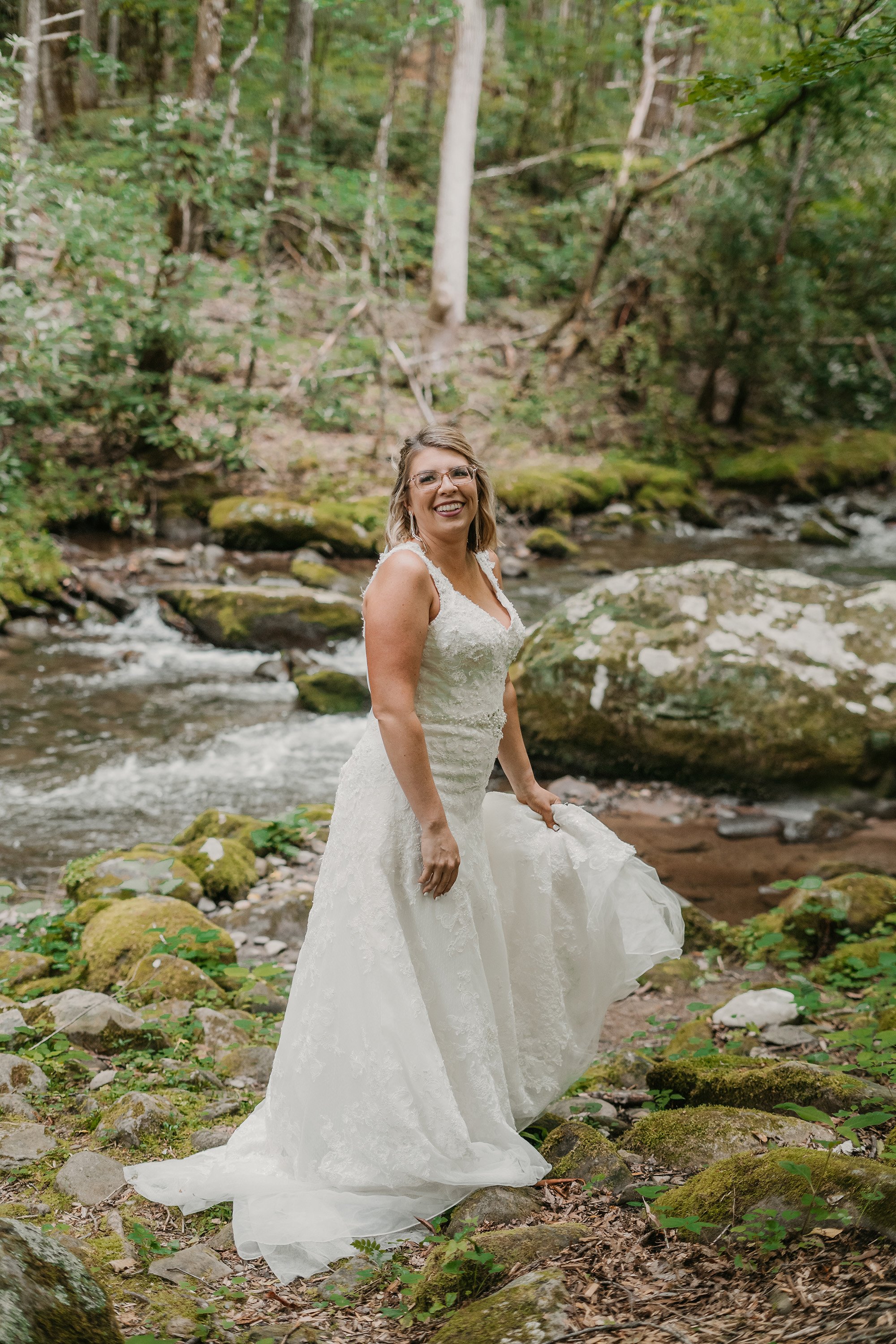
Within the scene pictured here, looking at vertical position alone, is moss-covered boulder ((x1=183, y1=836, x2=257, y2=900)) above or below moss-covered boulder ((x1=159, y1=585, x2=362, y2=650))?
below

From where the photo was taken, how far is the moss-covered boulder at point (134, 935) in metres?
4.27

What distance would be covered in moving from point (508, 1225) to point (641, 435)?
1796 centimetres

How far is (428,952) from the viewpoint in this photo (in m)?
2.83

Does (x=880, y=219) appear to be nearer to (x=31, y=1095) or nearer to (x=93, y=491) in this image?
(x=93, y=491)

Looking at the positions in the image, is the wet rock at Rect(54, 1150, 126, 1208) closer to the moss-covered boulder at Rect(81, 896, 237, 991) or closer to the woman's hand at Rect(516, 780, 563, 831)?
the moss-covered boulder at Rect(81, 896, 237, 991)

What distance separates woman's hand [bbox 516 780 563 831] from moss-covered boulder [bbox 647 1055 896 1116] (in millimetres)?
996

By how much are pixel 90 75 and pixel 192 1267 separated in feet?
69.2

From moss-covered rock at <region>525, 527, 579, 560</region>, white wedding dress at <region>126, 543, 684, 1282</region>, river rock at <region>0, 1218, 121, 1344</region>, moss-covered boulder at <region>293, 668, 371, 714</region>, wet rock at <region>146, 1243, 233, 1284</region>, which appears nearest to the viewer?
river rock at <region>0, 1218, 121, 1344</region>

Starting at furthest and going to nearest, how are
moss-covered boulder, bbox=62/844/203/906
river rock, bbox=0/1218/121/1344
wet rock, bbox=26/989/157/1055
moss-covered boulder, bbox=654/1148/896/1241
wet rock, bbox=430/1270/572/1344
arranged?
moss-covered boulder, bbox=62/844/203/906, wet rock, bbox=26/989/157/1055, moss-covered boulder, bbox=654/1148/896/1241, wet rock, bbox=430/1270/572/1344, river rock, bbox=0/1218/121/1344

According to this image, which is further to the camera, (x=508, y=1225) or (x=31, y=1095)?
(x=31, y=1095)

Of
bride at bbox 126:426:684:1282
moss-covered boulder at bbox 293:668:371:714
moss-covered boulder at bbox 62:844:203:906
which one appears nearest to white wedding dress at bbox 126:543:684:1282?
bride at bbox 126:426:684:1282

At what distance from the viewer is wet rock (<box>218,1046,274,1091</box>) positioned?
143 inches

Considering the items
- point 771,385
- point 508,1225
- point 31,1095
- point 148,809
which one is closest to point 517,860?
point 508,1225

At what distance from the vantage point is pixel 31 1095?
324cm
